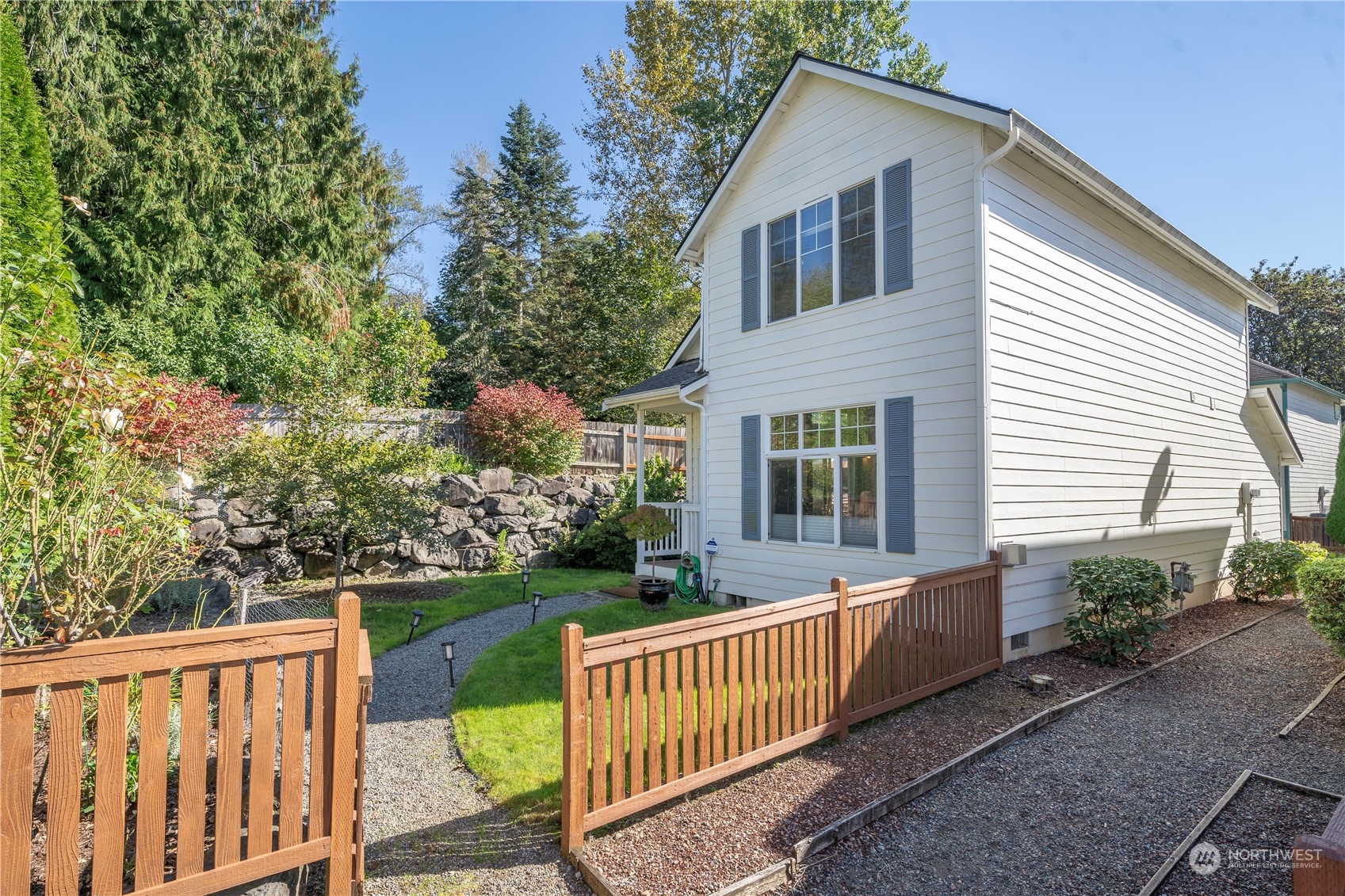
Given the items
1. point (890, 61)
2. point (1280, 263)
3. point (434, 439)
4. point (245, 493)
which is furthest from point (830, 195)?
point (1280, 263)

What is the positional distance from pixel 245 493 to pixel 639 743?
739cm

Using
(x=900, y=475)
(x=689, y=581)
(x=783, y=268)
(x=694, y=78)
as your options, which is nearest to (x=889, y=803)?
(x=900, y=475)

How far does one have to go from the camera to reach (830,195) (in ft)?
24.3

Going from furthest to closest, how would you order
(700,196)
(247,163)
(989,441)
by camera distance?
(700,196) → (247,163) → (989,441)

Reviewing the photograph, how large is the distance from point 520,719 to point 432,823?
1356 mm

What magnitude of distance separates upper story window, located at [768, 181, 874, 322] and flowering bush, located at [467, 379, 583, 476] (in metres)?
7.55

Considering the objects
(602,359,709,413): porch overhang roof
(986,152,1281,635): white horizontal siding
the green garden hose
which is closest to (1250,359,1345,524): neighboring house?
(986,152,1281,635): white horizontal siding

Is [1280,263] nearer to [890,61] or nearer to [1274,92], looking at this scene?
[890,61]

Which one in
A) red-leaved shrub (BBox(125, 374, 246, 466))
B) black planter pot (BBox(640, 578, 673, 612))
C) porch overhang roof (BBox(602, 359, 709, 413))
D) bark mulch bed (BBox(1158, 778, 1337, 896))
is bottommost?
bark mulch bed (BBox(1158, 778, 1337, 896))

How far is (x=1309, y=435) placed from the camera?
49.1 ft

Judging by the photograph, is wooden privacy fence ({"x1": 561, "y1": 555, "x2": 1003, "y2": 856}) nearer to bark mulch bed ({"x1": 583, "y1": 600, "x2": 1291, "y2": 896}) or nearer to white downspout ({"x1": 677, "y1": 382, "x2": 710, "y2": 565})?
bark mulch bed ({"x1": 583, "y1": 600, "x2": 1291, "y2": 896})

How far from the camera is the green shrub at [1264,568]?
9.02 m

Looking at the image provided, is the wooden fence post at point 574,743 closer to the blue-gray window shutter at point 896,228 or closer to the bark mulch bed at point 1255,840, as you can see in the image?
the bark mulch bed at point 1255,840

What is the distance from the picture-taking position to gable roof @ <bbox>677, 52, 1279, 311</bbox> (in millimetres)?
5770
